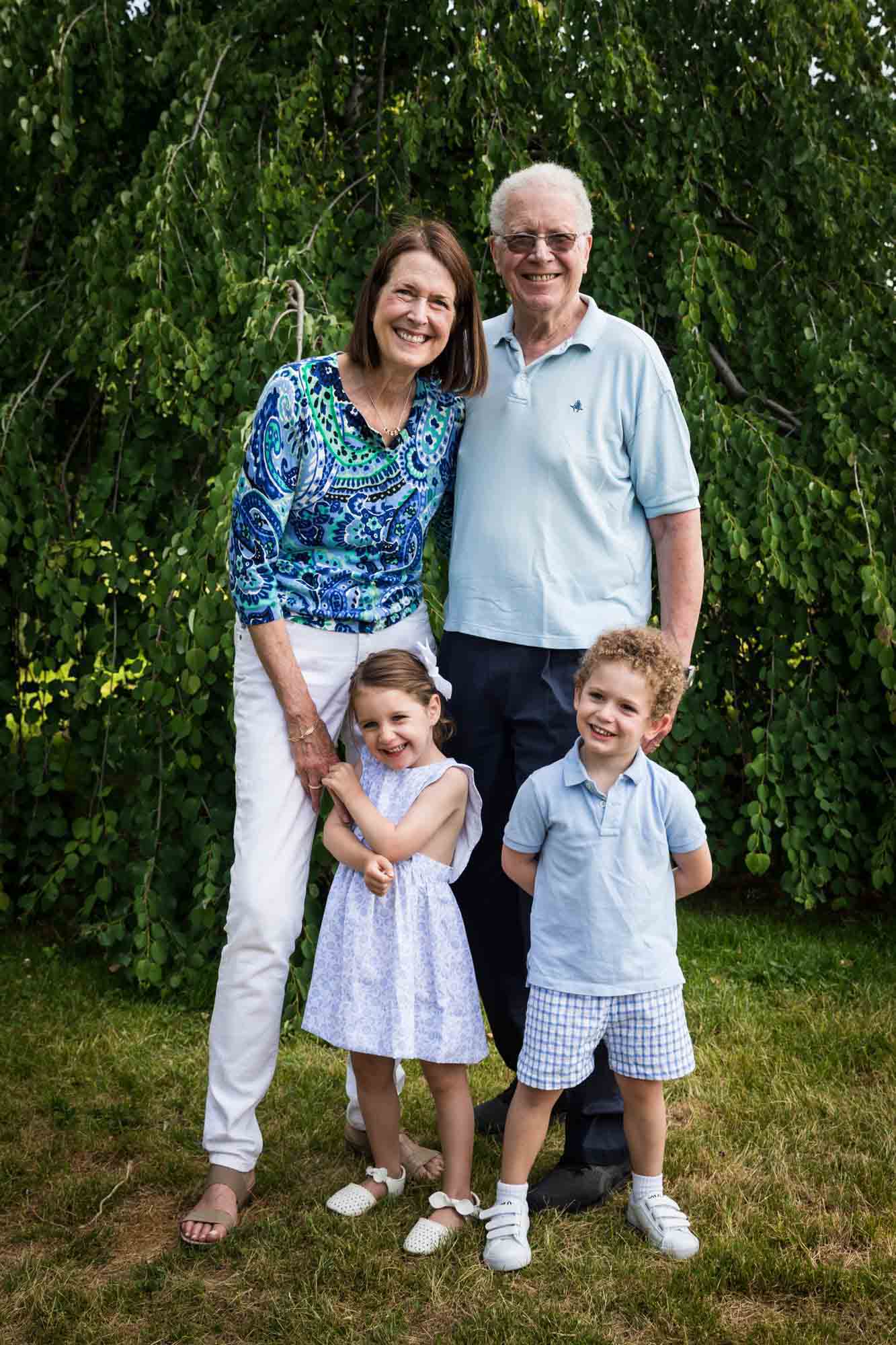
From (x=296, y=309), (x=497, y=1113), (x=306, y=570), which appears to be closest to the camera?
(x=306, y=570)

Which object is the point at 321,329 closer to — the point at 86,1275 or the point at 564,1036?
the point at 564,1036

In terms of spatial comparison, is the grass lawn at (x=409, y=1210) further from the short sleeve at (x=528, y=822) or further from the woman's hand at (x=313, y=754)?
the woman's hand at (x=313, y=754)

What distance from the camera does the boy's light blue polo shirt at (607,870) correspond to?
225cm

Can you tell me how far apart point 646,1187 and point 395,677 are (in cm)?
106

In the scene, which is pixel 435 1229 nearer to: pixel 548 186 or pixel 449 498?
pixel 449 498

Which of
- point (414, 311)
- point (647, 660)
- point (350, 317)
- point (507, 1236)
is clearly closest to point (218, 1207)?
point (507, 1236)

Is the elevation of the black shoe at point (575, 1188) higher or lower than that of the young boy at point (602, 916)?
lower

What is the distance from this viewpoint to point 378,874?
7.56ft

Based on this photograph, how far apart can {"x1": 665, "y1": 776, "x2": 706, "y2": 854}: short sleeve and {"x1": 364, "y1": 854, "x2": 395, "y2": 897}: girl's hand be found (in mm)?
510

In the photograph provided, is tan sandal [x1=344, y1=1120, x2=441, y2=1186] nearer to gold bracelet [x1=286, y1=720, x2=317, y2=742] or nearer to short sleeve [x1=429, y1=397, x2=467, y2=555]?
gold bracelet [x1=286, y1=720, x2=317, y2=742]

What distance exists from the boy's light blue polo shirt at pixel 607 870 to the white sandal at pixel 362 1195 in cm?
55

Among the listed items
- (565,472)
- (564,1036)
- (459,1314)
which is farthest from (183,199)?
(459,1314)

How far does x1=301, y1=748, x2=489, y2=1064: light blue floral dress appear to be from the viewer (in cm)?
232

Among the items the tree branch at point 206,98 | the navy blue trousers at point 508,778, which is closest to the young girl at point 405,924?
the navy blue trousers at point 508,778
